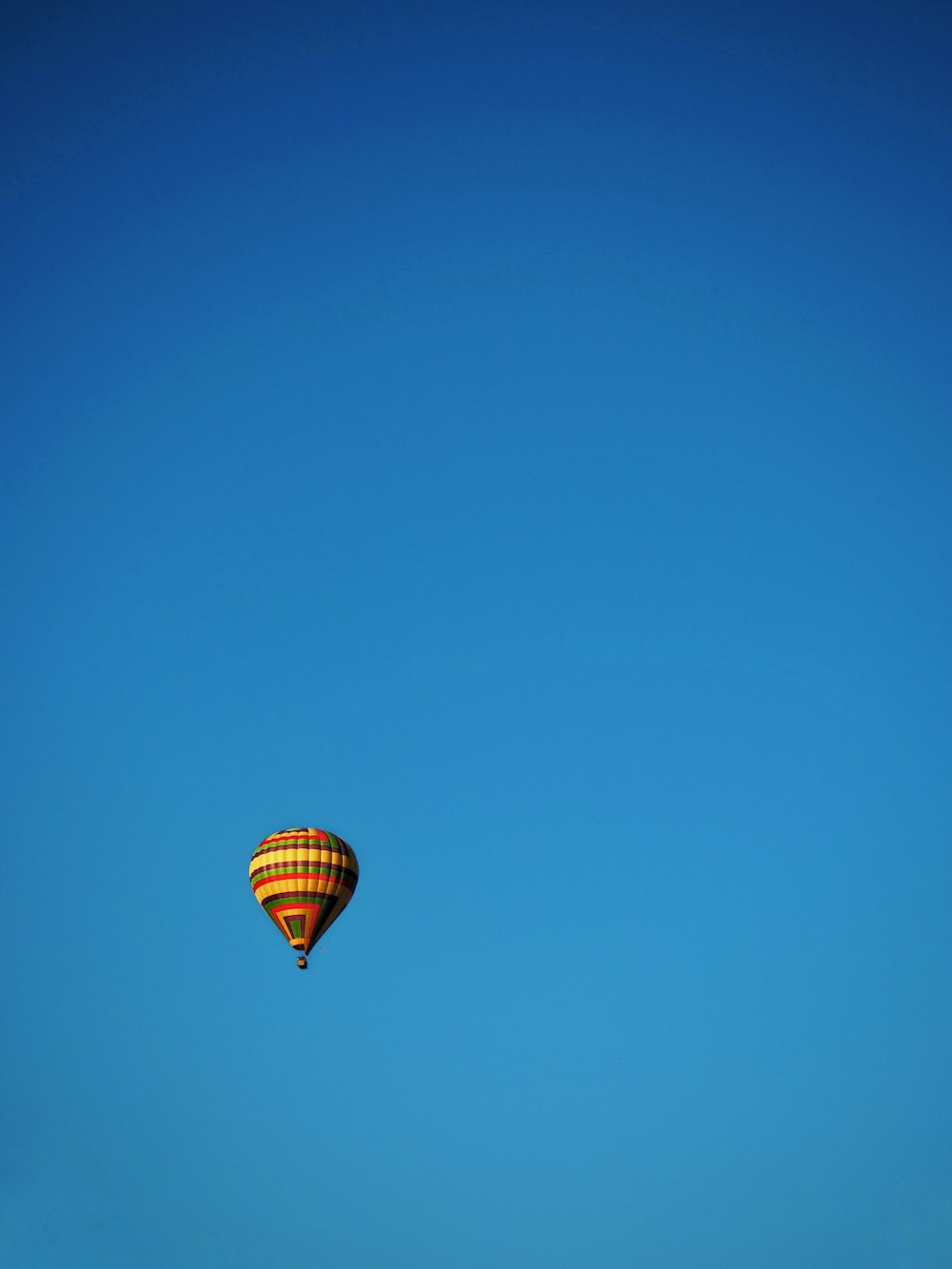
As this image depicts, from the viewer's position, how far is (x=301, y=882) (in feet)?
162

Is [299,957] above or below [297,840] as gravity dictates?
below

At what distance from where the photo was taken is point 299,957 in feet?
161

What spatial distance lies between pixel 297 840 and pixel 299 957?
4693 millimetres

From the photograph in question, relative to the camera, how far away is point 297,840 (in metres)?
50.1

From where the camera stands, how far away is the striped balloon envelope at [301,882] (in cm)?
4928

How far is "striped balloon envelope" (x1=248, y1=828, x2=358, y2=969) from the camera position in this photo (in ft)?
162
